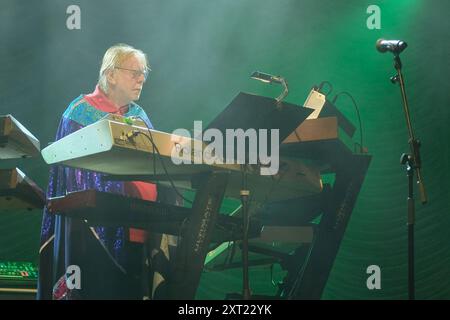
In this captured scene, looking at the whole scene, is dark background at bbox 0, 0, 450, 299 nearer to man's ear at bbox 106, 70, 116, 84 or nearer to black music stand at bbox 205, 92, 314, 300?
man's ear at bbox 106, 70, 116, 84

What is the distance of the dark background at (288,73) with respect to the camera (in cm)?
438

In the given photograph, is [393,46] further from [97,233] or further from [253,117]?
[97,233]

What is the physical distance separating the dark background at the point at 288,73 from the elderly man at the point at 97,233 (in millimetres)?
1287

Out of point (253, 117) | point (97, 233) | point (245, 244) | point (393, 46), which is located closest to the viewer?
point (253, 117)

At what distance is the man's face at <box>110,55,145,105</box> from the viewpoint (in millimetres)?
3127

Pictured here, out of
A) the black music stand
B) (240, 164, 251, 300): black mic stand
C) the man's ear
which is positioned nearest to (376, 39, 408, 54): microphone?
the black music stand

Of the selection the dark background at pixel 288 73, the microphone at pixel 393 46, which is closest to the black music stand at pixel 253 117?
the microphone at pixel 393 46

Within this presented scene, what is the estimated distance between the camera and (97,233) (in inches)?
112

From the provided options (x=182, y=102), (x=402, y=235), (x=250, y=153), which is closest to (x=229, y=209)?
(x=182, y=102)

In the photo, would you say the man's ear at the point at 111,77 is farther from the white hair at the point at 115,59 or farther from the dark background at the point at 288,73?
the dark background at the point at 288,73

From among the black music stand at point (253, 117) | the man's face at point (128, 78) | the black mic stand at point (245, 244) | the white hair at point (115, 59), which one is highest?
the white hair at point (115, 59)

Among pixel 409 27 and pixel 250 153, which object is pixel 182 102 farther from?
pixel 250 153

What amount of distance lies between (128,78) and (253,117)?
104 cm

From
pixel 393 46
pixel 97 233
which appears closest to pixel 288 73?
pixel 393 46
